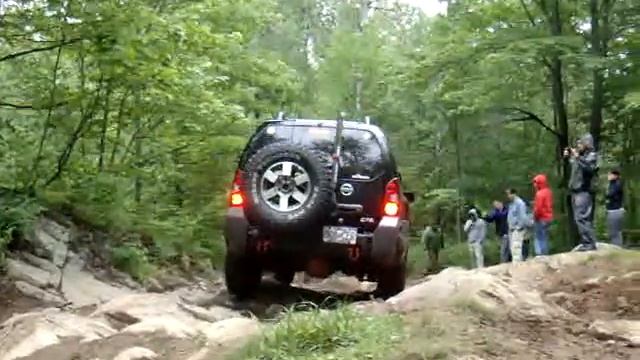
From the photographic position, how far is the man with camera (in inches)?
387

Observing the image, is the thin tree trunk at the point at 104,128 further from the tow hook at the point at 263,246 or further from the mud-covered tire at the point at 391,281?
the mud-covered tire at the point at 391,281

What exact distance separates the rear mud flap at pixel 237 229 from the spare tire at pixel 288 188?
0.62 ft

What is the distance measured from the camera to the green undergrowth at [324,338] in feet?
14.4

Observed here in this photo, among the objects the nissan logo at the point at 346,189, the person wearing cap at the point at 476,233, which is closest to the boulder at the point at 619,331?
the nissan logo at the point at 346,189

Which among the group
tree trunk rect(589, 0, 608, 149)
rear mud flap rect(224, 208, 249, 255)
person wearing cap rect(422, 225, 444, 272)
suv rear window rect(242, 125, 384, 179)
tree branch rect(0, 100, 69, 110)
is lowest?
person wearing cap rect(422, 225, 444, 272)

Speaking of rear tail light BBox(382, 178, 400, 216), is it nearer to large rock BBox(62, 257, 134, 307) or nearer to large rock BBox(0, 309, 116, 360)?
large rock BBox(0, 309, 116, 360)

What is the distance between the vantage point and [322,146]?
325 inches

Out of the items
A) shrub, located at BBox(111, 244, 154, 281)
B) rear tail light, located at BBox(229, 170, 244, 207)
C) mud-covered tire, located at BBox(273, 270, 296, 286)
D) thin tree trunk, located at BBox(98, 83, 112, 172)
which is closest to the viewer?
rear tail light, located at BBox(229, 170, 244, 207)

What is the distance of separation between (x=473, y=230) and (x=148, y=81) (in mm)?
7231

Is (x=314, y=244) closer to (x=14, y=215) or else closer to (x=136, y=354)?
(x=136, y=354)

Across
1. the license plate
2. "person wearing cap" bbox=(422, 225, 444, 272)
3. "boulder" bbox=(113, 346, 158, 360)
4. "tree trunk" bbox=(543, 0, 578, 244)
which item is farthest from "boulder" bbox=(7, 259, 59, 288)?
"person wearing cap" bbox=(422, 225, 444, 272)

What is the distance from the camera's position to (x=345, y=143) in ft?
27.2

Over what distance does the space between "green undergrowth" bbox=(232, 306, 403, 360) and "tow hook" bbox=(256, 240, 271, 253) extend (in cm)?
294

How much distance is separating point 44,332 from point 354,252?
125 inches
